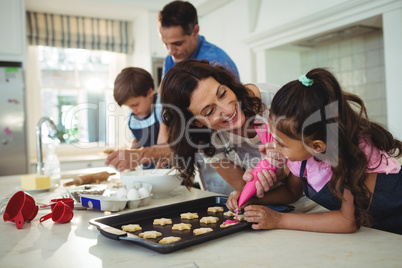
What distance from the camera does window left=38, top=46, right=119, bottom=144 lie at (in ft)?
14.1

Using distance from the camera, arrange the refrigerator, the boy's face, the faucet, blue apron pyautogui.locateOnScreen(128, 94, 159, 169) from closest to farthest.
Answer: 1. the faucet
2. the boy's face
3. blue apron pyautogui.locateOnScreen(128, 94, 159, 169)
4. the refrigerator

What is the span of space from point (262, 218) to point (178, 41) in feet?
4.33

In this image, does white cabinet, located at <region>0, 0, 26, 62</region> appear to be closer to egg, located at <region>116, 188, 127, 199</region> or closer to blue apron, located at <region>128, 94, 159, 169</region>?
blue apron, located at <region>128, 94, 159, 169</region>

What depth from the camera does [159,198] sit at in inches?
53.2

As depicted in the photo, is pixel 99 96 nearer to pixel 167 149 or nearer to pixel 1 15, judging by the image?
pixel 1 15

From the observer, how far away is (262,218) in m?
0.87

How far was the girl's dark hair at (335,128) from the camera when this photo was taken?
830mm

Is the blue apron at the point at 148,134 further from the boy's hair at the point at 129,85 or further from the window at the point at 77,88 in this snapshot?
the window at the point at 77,88

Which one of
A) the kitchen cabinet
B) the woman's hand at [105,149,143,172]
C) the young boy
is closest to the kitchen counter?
the woman's hand at [105,149,143,172]

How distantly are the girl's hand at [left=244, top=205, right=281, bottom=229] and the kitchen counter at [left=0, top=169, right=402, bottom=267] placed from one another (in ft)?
0.06

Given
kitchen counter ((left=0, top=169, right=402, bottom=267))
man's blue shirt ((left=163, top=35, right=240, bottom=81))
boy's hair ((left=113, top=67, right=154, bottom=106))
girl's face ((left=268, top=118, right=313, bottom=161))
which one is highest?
man's blue shirt ((left=163, top=35, right=240, bottom=81))

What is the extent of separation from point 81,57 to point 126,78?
287 cm

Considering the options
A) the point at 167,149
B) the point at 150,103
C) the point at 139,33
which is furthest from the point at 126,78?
the point at 139,33

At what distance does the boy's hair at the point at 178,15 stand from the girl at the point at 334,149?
3.69ft
